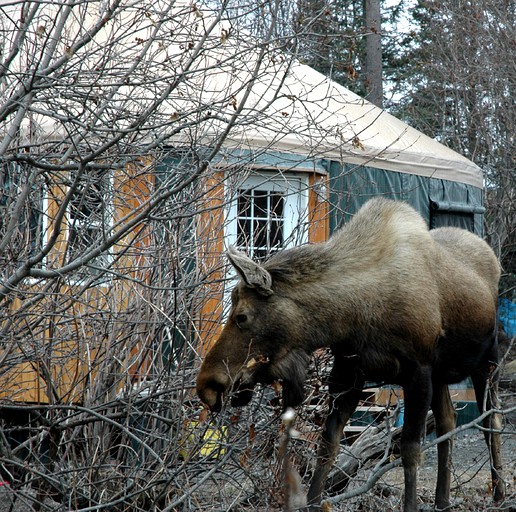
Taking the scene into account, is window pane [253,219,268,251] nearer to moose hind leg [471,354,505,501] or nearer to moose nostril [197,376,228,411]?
moose hind leg [471,354,505,501]

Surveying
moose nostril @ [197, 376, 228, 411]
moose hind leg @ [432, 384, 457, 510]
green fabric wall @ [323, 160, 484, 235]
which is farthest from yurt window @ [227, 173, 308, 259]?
moose hind leg @ [432, 384, 457, 510]

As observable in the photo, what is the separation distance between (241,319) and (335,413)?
3.38 ft

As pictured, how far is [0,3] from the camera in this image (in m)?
3.64

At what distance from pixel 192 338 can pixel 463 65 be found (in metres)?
14.3

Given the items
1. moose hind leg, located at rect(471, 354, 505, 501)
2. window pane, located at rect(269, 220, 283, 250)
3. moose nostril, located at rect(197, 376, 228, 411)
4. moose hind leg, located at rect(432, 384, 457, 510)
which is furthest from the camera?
window pane, located at rect(269, 220, 283, 250)

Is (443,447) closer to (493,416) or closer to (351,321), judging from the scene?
(493,416)

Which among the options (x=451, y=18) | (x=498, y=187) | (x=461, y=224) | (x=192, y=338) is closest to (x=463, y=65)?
(x=451, y=18)

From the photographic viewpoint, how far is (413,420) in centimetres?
541

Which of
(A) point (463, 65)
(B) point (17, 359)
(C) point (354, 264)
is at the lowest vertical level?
(B) point (17, 359)

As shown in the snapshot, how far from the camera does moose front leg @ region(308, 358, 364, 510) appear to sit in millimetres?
5410

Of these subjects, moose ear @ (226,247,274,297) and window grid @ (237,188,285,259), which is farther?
window grid @ (237,188,285,259)

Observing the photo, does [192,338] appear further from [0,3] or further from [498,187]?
[498,187]

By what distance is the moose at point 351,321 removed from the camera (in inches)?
196

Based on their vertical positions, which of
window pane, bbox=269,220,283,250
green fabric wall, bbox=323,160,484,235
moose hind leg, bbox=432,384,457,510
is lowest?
moose hind leg, bbox=432,384,457,510
